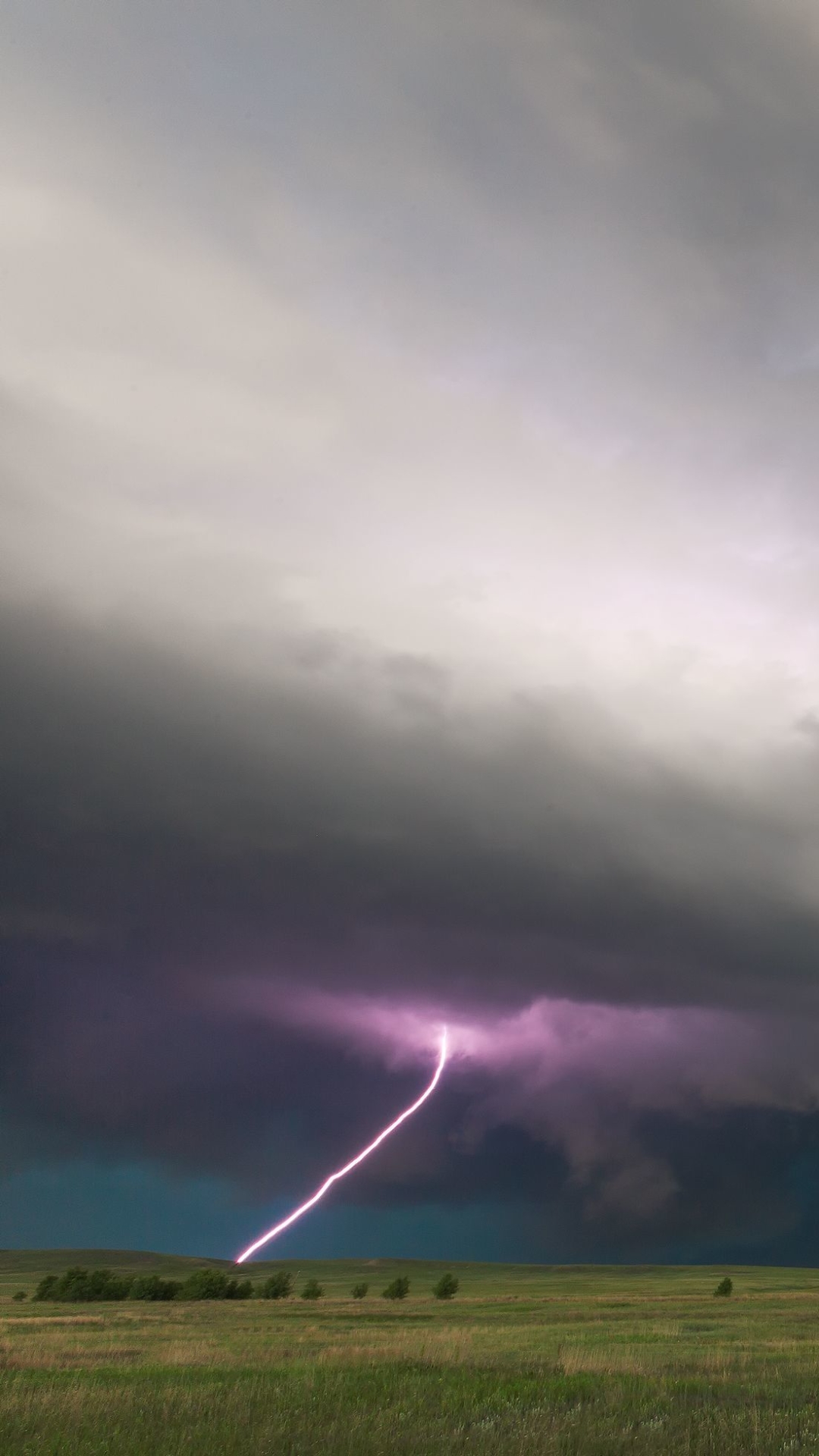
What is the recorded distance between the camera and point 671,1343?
33938 mm

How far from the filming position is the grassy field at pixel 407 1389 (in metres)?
13.3

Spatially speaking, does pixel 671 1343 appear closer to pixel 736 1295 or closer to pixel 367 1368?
pixel 367 1368

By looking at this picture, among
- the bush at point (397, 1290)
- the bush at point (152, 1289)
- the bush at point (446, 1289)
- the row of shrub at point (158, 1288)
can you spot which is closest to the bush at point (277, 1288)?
the row of shrub at point (158, 1288)

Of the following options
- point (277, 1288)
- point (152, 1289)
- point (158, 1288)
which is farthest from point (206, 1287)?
point (277, 1288)

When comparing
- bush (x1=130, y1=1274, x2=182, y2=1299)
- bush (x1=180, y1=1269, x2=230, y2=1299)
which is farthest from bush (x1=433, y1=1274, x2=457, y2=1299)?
bush (x1=130, y1=1274, x2=182, y2=1299)

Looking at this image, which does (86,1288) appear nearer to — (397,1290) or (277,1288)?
(277,1288)

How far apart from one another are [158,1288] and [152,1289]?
2.24 ft

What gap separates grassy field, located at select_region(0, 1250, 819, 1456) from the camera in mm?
13258

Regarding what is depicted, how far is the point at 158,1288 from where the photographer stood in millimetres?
83875

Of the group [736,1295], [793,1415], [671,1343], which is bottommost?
[736,1295]

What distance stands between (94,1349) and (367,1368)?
13185 mm

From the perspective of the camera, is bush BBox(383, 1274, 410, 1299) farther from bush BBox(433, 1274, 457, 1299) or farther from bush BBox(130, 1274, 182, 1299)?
bush BBox(130, 1274, 182, 1299)

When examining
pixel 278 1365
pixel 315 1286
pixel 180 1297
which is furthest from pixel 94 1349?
pixel 315 1286

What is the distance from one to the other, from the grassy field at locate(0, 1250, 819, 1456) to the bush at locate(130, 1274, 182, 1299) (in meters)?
44.0
